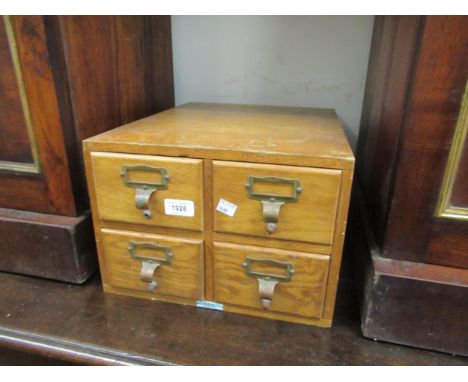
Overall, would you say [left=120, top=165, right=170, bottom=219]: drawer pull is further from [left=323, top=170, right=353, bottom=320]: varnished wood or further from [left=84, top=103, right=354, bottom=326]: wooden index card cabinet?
[left=323, top=170, right=353, bottom=320]: varnished wood

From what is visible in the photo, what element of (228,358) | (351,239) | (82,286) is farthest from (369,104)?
(82,286)

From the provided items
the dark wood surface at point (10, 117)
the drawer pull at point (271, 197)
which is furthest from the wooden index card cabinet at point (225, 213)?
the dark wood surface at point (10, 117)

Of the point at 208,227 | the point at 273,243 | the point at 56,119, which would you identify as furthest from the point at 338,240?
the point at 56,119

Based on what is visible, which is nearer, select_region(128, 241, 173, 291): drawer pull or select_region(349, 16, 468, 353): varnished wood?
select_region(349, 16, 468, 353): varnished wood

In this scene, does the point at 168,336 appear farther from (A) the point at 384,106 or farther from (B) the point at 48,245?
(A) the point at 384,106

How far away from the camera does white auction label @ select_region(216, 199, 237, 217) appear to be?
1.83ft

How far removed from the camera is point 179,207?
0.58 metres

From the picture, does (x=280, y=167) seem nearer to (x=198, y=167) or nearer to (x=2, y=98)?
(x=198, y=167)

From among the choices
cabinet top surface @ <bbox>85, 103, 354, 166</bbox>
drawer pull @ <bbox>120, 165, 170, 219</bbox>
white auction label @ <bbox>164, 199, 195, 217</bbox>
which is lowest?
white auction label @ <bbox>164, 199, 195, 217</bbox>

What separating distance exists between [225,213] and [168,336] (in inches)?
8.9

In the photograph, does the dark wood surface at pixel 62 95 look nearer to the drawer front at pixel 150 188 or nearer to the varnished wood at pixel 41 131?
the varnished wood at pixel 41 131

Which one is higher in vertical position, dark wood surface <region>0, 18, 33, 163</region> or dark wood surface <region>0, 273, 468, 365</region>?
dark wood surface <region>0, 18, 33, 163</region>

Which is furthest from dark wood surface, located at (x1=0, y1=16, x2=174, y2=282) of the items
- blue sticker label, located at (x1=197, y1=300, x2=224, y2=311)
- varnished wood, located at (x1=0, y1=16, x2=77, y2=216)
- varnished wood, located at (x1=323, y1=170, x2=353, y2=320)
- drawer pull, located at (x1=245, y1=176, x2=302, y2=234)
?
varnished wood, located at (x1=323, y1=170, x2=353, y2=320)

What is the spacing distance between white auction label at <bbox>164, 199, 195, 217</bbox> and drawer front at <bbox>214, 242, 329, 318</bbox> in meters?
0.08
